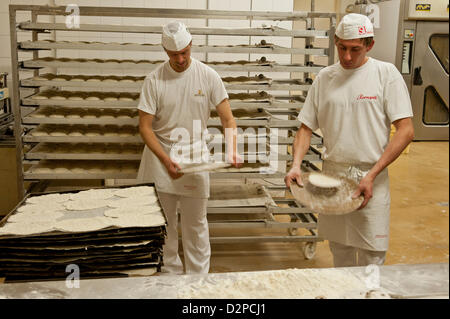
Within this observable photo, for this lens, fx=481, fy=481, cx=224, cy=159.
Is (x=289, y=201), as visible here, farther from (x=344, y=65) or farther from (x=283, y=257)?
(x=344, y=65)

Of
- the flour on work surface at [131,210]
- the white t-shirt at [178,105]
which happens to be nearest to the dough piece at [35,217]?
the flour on work surface at [131,210]

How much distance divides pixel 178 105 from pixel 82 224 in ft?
4.29

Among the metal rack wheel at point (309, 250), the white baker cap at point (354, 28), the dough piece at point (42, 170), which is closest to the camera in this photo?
the white baker cap at point (354, 28)

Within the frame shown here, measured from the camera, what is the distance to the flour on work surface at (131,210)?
1810 mm

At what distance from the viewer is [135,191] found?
2.15 meters

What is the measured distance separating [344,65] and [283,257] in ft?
6.10

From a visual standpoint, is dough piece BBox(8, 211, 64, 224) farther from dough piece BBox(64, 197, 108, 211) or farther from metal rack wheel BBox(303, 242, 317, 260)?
metal rack wheel BBox(303, 242, 317, 260)

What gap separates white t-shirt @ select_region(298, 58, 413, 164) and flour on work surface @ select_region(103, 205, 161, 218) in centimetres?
92

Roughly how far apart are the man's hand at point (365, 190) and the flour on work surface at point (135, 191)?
0.88 metres

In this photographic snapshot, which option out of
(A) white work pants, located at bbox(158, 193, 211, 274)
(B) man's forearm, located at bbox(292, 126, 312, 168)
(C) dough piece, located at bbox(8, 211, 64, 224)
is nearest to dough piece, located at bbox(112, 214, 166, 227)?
(C) dough piece, located at bbox(8, 211, 64, 224)

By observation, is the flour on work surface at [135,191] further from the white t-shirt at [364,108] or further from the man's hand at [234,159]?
the white t-shirt at [364,108]

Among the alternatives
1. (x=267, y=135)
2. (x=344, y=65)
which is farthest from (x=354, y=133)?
(x=267, y=135)

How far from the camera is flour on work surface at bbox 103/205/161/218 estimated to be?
1.81 metres

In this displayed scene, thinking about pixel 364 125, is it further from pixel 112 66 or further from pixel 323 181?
pixel 112 66
